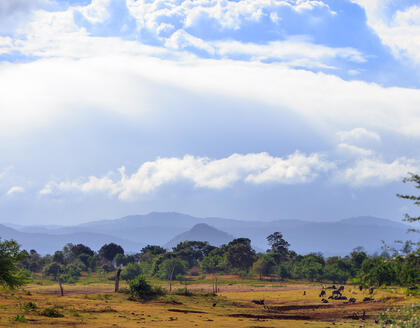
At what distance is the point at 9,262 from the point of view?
27016mm

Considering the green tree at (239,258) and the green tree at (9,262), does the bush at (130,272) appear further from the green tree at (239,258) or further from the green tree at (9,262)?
the green tree at (9,262)

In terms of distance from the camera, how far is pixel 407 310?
1180 cm

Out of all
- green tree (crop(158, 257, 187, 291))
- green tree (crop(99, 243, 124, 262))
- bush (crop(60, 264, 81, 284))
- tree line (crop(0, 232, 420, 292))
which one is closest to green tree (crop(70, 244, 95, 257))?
tree line (crop(0, 232, 420, 292))

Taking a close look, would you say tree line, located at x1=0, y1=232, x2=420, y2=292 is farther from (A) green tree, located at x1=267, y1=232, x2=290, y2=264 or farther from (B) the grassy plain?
(B) the grassy plain

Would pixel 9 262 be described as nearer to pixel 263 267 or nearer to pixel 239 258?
pixel 263 267

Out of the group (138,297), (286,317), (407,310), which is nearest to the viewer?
(407,310)

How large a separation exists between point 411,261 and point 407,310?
4.25 ft

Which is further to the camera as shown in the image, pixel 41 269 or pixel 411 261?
pixel 41 269

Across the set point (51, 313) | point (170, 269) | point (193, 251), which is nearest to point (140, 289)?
point (51, 313)

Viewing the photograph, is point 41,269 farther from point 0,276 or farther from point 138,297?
point 0,276

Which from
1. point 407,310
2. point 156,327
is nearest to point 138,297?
point 156,327

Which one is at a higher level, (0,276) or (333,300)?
(0,276)

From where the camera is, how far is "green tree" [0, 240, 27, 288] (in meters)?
26.9

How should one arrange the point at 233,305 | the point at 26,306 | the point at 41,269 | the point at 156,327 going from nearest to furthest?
the point at 156,327, the point at 26,306, the point at 233,305, the point at 41,269
